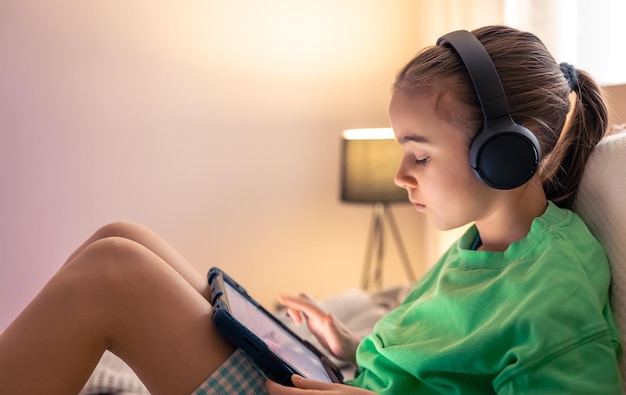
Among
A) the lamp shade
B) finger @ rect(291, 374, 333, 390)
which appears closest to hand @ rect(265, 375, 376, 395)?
finger @ rect(291, 374, 333, 390)

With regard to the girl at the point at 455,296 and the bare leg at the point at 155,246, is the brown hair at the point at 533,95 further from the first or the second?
the bare leg at the point at 155,246

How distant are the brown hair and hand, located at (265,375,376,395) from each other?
1.12ft

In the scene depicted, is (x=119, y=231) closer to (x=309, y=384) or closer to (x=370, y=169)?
(x=309, y=384)

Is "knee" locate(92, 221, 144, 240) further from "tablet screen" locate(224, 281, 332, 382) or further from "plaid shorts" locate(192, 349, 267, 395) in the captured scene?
"plaid shorts" locate(192, 349, 267, 395)

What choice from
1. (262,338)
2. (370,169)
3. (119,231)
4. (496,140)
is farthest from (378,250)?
(496,140)

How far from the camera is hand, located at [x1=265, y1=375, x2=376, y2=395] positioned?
32.3 inches

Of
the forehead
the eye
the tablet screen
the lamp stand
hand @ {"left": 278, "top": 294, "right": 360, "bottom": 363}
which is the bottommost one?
the lamp stand

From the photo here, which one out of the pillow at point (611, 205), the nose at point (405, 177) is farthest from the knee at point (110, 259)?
the pillow at point (611, 205)

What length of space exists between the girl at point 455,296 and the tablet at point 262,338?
2cm

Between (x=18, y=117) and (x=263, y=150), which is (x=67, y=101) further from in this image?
(x=263, y=150)

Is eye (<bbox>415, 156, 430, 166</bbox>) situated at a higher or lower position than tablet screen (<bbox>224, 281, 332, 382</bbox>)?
higher

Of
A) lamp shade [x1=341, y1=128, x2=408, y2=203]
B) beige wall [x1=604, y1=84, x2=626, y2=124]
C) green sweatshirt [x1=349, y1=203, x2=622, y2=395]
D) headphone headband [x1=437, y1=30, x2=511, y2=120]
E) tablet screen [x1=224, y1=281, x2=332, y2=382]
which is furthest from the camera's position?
lamp shade [x1=341, y1=128, x2=408, y2=203]

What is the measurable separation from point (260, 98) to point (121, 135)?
49 centimetres

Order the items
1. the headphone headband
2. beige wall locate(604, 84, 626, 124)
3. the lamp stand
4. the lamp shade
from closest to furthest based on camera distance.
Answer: the headphone headband, beige wall locate(604, 84, 626, 124), the lamp shade, the lamp stand
